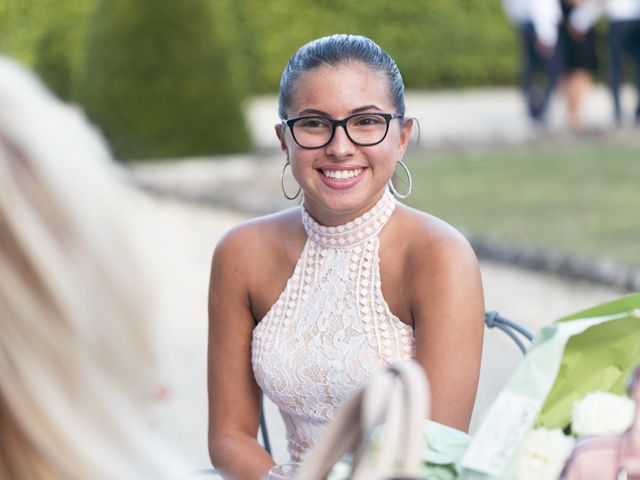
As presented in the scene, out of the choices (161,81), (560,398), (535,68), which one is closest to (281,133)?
(560,398)

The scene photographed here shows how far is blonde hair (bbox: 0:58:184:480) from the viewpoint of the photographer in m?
1.22

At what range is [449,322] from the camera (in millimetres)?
2299

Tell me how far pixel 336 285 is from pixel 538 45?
37.8 ft

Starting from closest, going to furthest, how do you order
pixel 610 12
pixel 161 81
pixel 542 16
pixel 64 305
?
pixel 64 305
pixel 161 81
pixel 542 16
pixel 610 12

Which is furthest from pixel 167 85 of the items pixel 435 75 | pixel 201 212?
pixel 435 75

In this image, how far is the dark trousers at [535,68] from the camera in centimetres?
1370

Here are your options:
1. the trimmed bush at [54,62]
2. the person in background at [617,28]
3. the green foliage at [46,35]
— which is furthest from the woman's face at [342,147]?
the trimmed bush at [54,62]

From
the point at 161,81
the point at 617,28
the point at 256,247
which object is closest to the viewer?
the point at 256,247

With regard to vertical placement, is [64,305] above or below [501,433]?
above

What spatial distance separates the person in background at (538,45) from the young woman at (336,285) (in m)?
11.3

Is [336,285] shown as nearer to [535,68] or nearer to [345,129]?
[345,129]

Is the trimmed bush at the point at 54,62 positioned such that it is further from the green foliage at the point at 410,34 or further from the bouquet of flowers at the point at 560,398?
the bouquet of flowers at the point at 560,398

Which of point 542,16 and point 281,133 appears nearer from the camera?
point 281,133

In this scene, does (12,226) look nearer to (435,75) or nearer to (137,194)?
(137,194)
